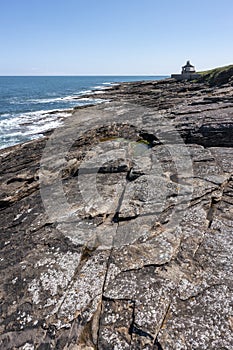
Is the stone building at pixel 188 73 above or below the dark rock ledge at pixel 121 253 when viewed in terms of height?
above

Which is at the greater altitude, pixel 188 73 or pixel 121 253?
pixel 188 73

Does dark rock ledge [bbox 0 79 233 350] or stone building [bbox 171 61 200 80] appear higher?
stone building [bbox 171 61 200 80]

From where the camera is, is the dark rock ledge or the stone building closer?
the dark rock ledge

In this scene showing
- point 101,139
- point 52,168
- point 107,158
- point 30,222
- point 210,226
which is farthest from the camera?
point 101,139

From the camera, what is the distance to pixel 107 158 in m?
12.8

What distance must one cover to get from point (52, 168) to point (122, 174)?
4348mm

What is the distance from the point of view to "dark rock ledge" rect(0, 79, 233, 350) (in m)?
5.33

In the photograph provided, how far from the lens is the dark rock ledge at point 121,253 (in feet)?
17.5

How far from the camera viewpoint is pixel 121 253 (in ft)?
23.3

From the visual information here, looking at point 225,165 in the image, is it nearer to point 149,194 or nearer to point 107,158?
point 149,194

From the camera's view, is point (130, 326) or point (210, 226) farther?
point (210, 226)

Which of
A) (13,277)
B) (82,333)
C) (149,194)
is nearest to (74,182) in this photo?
(149,194)

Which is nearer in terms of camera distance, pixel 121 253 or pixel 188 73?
pixel 121 253

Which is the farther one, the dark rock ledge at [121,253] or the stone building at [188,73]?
the stone building at [188,73]
